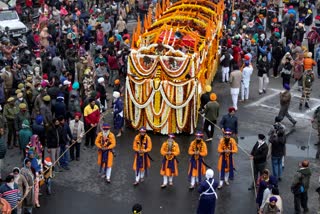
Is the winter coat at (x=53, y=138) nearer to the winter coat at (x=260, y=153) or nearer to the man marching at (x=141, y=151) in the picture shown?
the man marching at (x=141, y=151)

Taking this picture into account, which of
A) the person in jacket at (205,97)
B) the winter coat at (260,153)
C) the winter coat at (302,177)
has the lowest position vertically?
the winter coat at (302,177)

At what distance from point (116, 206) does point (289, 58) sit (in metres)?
9.50

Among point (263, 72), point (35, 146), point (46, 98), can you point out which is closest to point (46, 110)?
point (46, 98)

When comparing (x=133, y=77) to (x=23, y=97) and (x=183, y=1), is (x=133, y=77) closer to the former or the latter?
(x=23, y=97)

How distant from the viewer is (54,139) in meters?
15.4

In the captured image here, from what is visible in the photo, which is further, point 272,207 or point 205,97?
point 205,97

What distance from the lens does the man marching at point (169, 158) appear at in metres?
14.9

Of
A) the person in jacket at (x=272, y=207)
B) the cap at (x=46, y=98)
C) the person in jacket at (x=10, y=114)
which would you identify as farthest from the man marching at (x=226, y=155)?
the person in jacket at (x=10, y=114)

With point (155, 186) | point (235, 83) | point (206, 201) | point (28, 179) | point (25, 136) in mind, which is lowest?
point (155, 186)

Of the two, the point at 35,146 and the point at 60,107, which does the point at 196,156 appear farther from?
the point at 60,107

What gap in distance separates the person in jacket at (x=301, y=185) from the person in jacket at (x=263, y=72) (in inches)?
304

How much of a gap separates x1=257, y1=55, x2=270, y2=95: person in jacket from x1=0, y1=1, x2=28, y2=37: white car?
995cm

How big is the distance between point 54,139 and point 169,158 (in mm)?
2797

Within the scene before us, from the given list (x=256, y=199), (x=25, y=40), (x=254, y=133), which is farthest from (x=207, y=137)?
(x=25, y=40)
